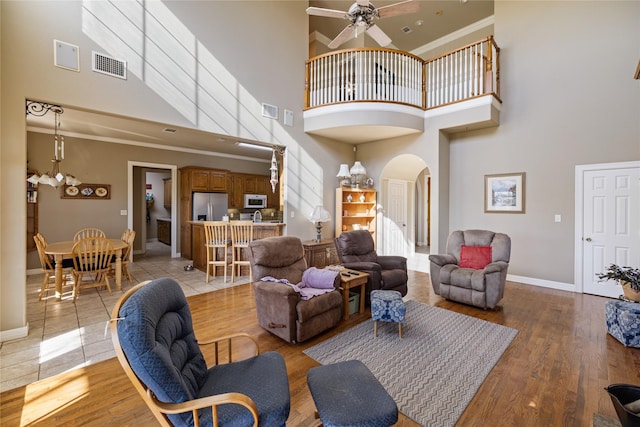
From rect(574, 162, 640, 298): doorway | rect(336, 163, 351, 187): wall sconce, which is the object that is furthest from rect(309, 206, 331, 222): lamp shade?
rect(574, 162, 640, 298): doorway

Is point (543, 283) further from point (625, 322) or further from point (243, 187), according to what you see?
point (243, 187)

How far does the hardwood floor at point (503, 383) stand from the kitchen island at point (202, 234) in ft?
7.29

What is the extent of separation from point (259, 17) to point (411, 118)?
135 inches

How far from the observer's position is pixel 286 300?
270 centimetres

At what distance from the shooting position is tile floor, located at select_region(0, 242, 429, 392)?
7.81 feet

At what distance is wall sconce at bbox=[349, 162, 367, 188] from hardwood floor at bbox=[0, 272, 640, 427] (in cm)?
342

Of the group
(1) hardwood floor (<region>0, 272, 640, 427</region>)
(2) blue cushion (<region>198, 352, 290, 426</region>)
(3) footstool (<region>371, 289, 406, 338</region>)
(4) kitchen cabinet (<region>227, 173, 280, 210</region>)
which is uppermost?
(4) kitchen cabinet (<region>227, 173, 280, 210</region>)

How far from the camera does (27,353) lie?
103 inches

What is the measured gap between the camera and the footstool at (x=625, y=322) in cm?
270

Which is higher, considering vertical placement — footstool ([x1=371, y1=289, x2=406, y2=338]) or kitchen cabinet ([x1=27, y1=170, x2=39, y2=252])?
kitchen cabinet ([x1=27, y1=170, x2=39, y2=252])

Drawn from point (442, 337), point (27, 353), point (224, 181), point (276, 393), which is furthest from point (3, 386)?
point (224, 181)

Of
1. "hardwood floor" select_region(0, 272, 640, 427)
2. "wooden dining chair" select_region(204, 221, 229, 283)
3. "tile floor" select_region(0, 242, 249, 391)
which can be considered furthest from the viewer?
"wooden dining chair" select_region(204, 221, 229, 283)

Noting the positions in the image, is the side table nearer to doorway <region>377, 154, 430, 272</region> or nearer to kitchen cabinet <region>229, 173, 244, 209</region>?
doorway <region>377, 154, 430, 272</region>

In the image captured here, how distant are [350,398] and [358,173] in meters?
5.11
